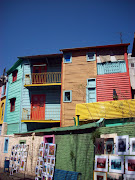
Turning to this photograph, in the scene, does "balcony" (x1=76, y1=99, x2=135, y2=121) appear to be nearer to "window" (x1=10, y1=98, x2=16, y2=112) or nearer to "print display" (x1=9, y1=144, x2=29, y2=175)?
"print display" (x1=9, y1=144, x2=29, y2=175)

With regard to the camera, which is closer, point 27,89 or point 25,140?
point 25,140

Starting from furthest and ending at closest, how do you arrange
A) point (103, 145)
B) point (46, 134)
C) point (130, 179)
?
point (46, 134)
point (103, 145)
point (130, 179)

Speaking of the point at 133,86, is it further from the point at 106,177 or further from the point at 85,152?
the point at 106,177

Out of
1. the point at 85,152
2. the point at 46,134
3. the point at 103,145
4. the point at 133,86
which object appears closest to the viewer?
the point at 103,145

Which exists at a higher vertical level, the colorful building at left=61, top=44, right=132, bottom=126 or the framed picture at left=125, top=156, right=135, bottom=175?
the colorful building at left=61, top=44, right=132, bottom=126

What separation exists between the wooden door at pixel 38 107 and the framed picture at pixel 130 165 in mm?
11632

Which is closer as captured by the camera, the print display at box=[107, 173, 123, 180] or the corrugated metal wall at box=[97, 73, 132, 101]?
the print display at box=[107, 173, 123, 180]

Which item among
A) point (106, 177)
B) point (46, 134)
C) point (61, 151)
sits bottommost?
point (106, 177)

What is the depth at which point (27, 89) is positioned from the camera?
59.3ft

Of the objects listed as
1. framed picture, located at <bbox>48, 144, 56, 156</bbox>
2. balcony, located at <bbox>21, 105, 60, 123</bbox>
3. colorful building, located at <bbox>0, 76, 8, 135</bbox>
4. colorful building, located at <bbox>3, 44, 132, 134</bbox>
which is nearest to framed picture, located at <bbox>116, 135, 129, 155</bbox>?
framed picture, located at <bbox>48, 144, 56, 156</bbox>

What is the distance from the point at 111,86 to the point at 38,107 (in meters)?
7.35

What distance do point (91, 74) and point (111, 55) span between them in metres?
2.47

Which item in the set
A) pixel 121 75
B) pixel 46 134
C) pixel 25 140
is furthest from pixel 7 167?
pixel 121 75

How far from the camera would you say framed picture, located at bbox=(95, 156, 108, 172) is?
23.1ft
